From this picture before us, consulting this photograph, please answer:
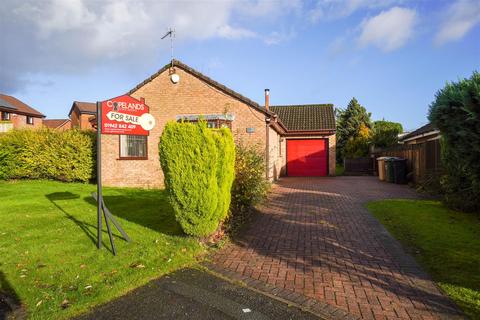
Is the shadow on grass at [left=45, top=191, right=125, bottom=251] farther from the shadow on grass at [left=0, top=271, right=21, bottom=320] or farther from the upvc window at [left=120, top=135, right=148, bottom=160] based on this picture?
the upvc window at [left=120, top=135, right=148, bottom=160]

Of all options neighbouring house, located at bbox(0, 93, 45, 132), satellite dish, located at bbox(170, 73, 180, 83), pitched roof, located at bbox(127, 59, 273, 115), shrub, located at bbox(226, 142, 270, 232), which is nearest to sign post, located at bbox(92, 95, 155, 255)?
shrub, located at bbox(226, 142, 270, 232)

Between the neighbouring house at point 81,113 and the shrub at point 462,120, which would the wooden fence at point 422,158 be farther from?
the neighbouring house at point 81,113

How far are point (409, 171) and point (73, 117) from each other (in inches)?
2017

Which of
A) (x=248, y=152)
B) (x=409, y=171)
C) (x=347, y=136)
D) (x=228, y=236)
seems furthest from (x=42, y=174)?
(x=347, y=136)

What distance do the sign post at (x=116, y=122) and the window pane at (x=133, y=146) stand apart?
28.6ft

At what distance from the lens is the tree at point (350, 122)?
36.3 m

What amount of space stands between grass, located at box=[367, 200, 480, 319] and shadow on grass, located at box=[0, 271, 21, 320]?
492 centimetres

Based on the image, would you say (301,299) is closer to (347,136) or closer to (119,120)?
(119,120)

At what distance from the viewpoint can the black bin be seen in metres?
15.7

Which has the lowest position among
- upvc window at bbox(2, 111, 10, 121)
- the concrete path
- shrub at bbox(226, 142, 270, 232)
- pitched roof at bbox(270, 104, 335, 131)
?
the concrete path

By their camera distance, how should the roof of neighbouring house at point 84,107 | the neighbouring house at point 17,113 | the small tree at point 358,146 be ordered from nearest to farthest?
the small tree at point 358,146 < the neighbouring house at point 17,113 < the roof of neighbouring house at point 84,107

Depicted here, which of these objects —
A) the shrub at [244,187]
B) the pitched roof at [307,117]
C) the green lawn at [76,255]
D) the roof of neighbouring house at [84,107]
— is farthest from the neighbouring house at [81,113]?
the shrub at [244,187]

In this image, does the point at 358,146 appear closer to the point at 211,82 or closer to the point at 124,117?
the point at 211,82

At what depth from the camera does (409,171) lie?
1576cm
